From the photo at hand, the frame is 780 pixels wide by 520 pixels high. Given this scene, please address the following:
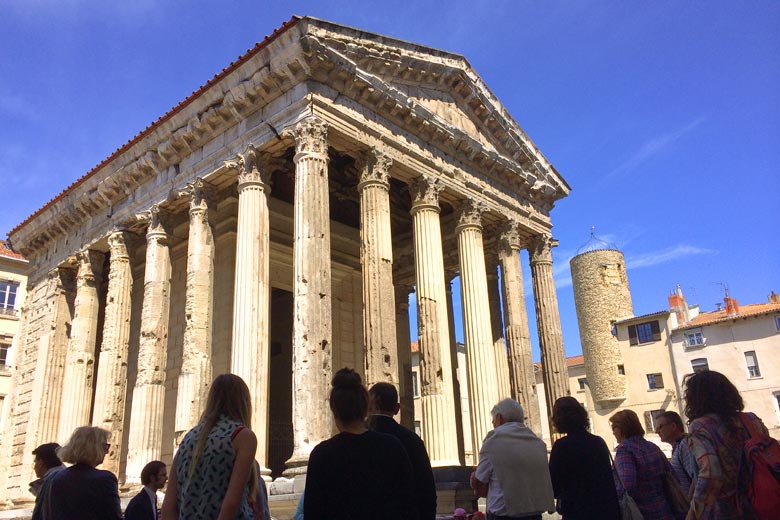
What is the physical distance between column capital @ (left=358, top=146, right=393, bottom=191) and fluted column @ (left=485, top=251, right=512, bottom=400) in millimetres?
5059

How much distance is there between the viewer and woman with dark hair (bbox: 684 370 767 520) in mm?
3279

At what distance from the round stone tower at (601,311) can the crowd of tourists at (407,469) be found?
34055 millimetres

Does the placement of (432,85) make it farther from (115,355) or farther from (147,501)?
(147,501)

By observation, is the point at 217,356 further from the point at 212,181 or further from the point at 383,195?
the point at 383,195

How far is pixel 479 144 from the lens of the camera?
49.2ft

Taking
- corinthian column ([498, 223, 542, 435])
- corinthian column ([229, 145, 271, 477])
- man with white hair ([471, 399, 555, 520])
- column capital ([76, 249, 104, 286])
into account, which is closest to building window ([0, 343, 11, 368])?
column capital ([76, 249, 104, 286])

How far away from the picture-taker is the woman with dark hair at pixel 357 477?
8.92 ft

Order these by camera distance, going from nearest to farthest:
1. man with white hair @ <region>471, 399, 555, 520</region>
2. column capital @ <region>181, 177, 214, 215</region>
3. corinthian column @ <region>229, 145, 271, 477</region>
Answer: man with white hair @ <region>471, 399, 555, 520</region> < corinthian column @ <region>229, 145, 271, 477</region> < column capital @ <region>181, 177, 214, 215</region>

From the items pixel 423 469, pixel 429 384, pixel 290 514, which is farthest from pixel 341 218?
pixel 423 469

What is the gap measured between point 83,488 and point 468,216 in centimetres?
1175

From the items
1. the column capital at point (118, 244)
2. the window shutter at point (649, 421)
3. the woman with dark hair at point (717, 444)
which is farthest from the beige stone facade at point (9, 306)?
the window shutter at point (649, 421)

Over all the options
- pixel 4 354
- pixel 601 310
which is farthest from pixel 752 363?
pixel 4 354

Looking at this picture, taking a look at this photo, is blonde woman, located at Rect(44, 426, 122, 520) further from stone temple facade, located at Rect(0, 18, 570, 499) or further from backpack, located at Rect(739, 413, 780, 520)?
stone temple facade, located at Rect(0, 18, 570, 499)

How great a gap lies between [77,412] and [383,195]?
29.6 feet
